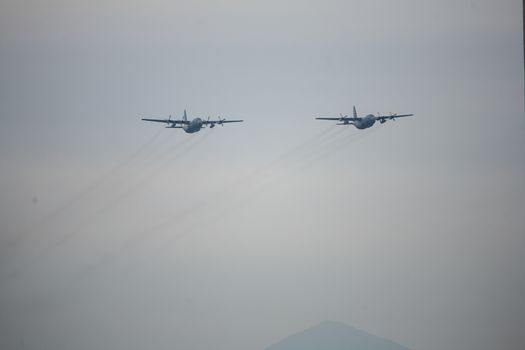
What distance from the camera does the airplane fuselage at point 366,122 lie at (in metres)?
69.2

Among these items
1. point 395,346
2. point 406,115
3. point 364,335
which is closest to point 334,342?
point 364,335

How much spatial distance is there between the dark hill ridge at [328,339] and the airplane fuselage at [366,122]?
100.0m

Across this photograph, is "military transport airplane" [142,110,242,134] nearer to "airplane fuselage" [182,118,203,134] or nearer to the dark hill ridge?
"airplane fuselage" [182,118,203,134]

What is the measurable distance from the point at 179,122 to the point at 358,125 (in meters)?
16.2

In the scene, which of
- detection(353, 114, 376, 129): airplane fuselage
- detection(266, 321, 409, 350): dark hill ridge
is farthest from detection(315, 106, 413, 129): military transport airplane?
detection(266, 321, 409, 350): dark hill ridge

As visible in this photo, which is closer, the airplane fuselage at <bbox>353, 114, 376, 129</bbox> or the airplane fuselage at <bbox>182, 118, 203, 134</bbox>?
the airplane fuselage at <bbox>182, 118, 203, 134</bbox>

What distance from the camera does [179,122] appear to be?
67.3 metres

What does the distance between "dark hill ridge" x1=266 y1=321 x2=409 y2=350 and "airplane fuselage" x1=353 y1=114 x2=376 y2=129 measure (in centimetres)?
9998

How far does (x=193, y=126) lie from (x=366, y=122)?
50.9ft

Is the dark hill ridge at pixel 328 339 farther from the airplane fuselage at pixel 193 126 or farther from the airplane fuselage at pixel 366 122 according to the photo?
the airplane fuselage at pixel 193 126

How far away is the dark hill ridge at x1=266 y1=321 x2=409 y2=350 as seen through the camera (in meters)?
165

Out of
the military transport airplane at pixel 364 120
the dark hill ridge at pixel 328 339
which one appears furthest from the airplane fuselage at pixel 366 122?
the dark hill ridge at pixel 328 339

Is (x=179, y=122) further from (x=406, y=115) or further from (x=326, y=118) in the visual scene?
(x=406, y=115)

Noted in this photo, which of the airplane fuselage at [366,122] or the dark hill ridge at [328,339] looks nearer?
the airplane fuselage at [366,122]
